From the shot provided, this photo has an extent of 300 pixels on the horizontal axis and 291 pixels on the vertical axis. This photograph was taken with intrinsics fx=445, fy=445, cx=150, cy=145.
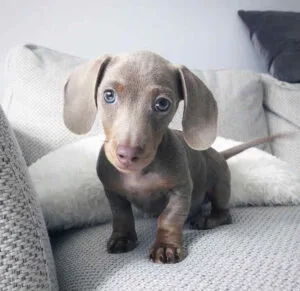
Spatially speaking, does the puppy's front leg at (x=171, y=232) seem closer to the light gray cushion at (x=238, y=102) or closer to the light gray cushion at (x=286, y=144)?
the light gray cushion at (x=238, y=102)

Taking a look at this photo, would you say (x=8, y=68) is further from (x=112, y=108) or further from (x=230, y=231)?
(x=230, y=231)

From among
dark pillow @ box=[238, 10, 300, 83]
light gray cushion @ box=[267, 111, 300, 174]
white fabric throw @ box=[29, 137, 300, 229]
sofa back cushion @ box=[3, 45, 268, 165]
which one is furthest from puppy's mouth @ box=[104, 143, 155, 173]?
dark pillow @ box=[238, 10, 300, 83]

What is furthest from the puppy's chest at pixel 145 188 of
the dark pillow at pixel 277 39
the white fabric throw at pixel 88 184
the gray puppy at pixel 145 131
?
the dark pillow at pixel 277 39

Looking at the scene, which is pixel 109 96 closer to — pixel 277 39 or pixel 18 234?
pixel 18 234

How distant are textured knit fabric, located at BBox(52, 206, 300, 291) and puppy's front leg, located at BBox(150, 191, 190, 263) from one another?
2 centimetres

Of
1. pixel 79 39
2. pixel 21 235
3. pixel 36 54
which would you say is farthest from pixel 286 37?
pixel 21 235

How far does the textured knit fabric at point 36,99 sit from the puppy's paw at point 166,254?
0.71 metres

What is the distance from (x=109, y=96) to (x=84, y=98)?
0.07 metres

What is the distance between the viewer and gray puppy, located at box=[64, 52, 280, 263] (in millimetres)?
862

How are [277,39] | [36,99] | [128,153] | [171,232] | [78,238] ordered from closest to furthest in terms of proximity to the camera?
[128,153] < [171,232] < [78,238] < [36,99] < [277,39]

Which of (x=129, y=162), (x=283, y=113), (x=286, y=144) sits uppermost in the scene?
(x=129, y=162)

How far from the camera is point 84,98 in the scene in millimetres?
956

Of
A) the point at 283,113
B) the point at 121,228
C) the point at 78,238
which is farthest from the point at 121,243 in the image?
the point at 283,113

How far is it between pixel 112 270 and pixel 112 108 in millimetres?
319
